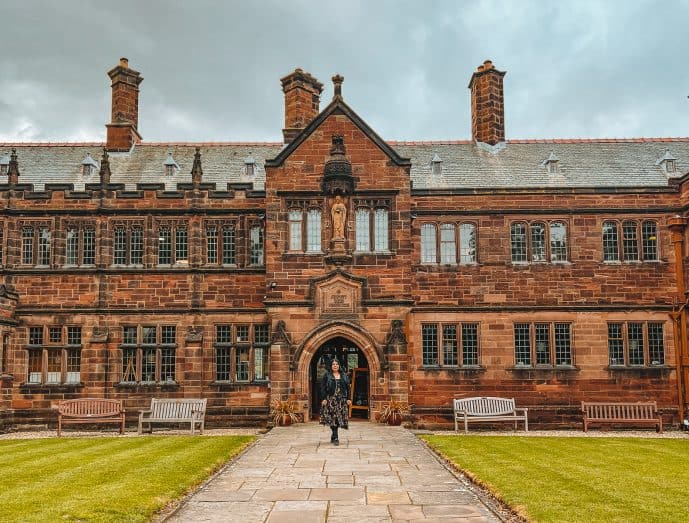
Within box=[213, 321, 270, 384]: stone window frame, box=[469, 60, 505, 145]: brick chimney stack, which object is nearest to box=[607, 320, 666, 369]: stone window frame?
box=[469, 60, 505, 145]: brick chimney stack

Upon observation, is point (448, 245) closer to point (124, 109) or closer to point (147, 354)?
point (147, 354)

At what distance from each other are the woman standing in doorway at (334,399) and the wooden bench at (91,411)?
29.5ft

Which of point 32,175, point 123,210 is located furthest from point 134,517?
point 32,175

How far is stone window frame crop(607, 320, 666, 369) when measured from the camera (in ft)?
90.2

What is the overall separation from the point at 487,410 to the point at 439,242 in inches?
246

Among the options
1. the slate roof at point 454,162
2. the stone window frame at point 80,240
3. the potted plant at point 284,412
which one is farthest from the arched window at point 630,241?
the stone window frame at point 80,240

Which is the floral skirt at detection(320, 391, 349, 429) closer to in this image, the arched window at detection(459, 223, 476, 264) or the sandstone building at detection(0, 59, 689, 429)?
the sandstone building at detection(0, 59, 689, 429)

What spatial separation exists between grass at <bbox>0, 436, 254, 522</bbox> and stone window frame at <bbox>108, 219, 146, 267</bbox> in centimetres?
795

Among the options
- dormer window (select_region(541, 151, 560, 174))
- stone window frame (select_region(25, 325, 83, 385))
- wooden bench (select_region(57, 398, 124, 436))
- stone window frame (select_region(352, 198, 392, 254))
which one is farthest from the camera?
dormer window (select_region(541, 151, 560, 174))

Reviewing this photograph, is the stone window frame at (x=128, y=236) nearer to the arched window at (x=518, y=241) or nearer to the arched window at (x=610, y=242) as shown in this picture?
the arched window at (x=518, y=241)

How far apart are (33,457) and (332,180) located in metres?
13.2

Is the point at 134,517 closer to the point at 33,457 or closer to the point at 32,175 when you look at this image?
the point at 33,457

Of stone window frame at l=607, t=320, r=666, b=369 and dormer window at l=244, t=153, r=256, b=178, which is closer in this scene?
stone window frame at l=607, t=320, r=666, b=369

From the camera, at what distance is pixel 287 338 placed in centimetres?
2609
